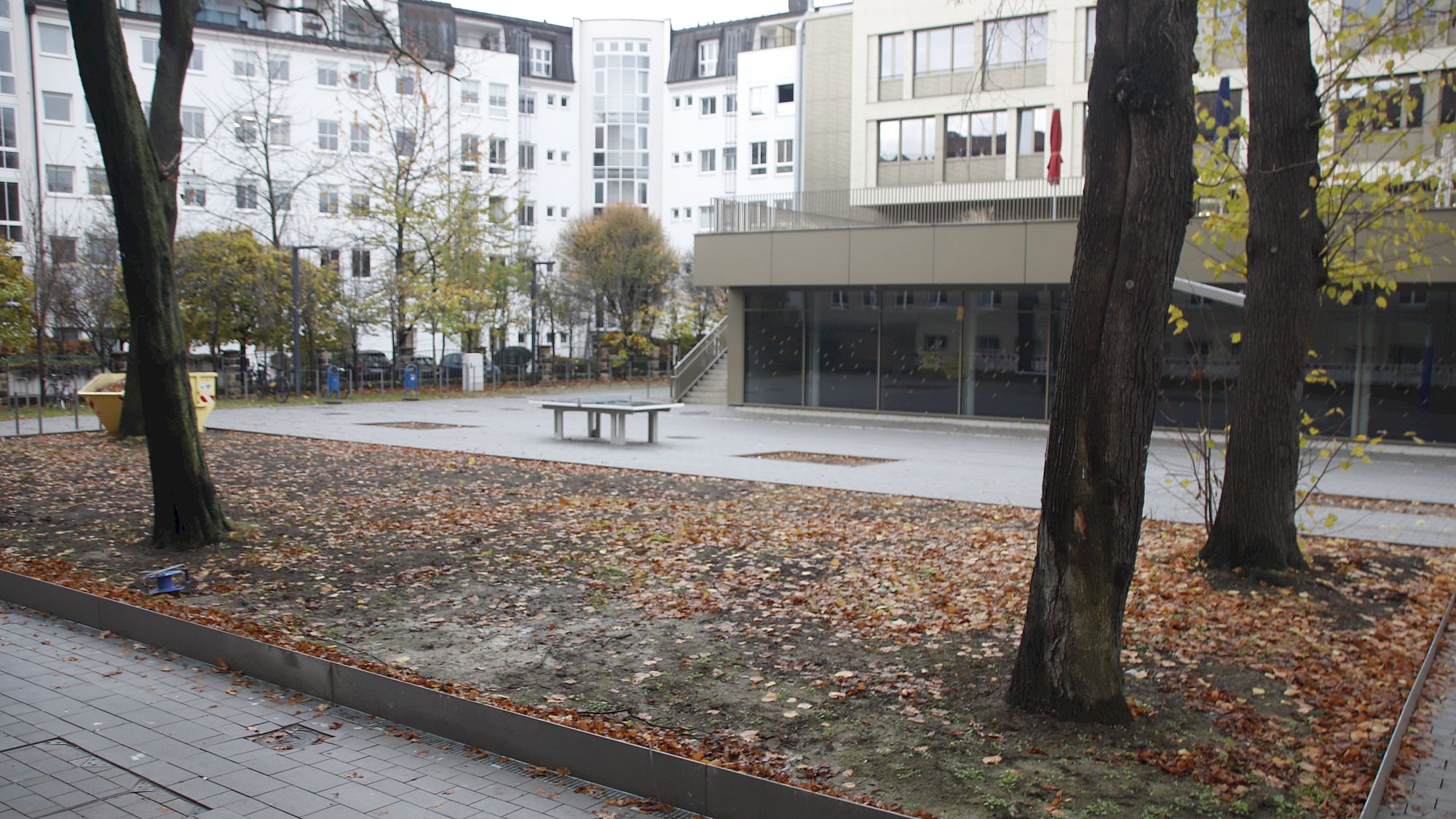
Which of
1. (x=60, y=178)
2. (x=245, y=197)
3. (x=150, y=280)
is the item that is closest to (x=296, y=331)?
(x=245, y=197)

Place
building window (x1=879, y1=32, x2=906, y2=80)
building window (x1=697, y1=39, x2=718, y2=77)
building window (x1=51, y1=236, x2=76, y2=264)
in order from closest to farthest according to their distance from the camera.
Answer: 1. building window (x1=51, y1=236, x2=76, y2=264)
2. building window (x1=879, y1=32, x2=906, y2=80)
3. building window (x1=697, y1=39, x2=718, y2=77)

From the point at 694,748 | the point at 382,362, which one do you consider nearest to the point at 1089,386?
the point at 694,748

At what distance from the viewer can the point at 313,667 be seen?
20.5 feet

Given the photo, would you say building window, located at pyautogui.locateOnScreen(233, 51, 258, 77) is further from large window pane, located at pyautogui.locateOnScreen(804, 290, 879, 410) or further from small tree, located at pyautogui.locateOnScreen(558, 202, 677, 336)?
large window pane, located at pyautogui.locateOnScreen(804, 290, 879, 410)

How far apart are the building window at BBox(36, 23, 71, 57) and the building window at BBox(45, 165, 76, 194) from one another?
206 inches

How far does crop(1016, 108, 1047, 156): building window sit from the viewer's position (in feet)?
105

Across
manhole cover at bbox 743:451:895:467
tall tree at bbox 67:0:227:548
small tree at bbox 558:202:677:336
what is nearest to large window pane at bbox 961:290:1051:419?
manhole cover at bbox 743:451:895:467

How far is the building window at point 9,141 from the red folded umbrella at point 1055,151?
145 feet

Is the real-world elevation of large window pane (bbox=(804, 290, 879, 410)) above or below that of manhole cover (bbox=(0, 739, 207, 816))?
above

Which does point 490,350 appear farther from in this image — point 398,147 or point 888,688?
point 888,688

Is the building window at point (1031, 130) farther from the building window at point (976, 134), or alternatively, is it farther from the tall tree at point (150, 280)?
the tall tree at point (150, 280)

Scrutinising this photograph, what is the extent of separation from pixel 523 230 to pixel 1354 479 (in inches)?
1951

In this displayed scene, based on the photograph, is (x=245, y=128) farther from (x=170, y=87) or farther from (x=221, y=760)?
(x=221, y=760)

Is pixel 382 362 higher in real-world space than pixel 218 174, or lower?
lower
